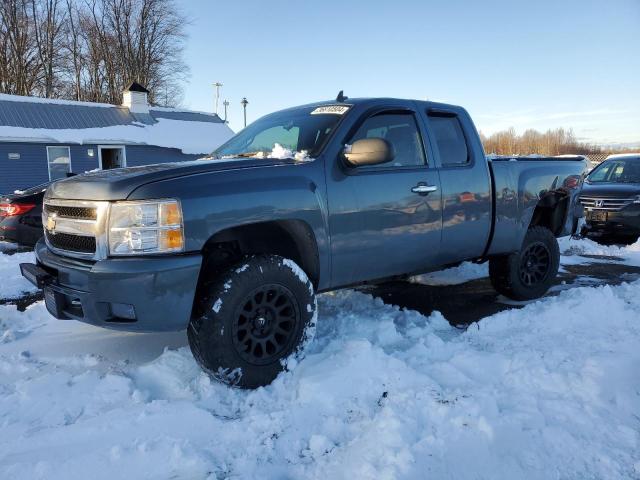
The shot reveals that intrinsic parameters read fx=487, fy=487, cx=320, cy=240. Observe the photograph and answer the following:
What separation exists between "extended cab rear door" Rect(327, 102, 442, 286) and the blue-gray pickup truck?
1 centimetres

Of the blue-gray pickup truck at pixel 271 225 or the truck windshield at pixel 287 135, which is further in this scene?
the truck windshield at pixel 287 135

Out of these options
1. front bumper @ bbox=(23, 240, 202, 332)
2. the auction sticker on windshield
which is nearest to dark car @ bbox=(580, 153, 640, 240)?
the auction sticker on windshield

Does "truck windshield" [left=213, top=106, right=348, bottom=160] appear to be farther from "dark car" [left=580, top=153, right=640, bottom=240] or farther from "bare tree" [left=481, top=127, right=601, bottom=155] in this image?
"bare tree" [left=481, top=127, right=601, bottom=155]

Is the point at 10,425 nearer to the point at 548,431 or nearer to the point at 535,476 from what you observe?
the point at 535,476

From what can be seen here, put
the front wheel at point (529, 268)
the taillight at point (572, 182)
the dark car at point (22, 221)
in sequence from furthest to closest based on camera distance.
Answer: the dark car at point (22, 221) → the taillight at point (572, 182) → the front wheel at point (529, 268)

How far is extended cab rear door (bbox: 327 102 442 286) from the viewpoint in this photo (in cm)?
351

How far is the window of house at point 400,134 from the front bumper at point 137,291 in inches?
73.5

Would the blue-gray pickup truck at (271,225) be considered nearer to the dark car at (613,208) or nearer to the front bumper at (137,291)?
the front bumper at (137,291)

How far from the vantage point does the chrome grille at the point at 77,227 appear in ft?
9.28

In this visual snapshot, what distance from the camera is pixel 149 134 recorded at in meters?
23.2

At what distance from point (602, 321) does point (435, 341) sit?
169 centimetres

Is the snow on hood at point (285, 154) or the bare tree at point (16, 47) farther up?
the bare tree at point (16, 47)

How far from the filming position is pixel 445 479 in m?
2.23

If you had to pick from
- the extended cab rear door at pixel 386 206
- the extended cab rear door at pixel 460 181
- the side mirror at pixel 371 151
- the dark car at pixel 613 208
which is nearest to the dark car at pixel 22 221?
the extended cab rear door at pixel 386 206
